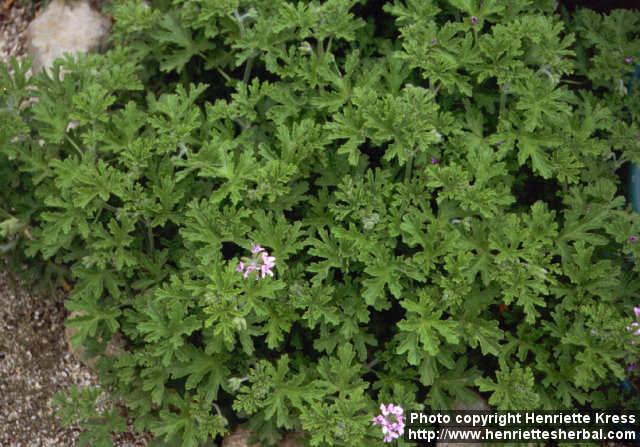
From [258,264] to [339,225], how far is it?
0.45m

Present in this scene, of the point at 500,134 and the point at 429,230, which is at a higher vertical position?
the point at 500,134

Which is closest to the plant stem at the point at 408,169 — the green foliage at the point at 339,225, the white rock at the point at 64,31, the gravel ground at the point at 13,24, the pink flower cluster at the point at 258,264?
the green foliage at the point at 339,225

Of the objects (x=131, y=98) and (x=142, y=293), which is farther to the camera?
(x=131, y=98)

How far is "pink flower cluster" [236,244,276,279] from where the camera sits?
3.45m

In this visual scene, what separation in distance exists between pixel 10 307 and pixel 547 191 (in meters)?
3.29

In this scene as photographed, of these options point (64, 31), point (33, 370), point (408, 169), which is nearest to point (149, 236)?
point (33, 370)

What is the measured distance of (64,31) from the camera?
205 inches

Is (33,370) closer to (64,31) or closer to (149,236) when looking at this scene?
(149,236)

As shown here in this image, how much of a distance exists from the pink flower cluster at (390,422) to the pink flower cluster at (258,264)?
84 cm

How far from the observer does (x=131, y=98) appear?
179 inches

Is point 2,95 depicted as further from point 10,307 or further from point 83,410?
point 83,410

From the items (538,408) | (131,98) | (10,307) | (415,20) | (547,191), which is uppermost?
(415,20)

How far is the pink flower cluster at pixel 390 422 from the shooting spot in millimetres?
3449

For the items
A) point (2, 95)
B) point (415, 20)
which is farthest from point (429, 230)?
point (2, 95)
